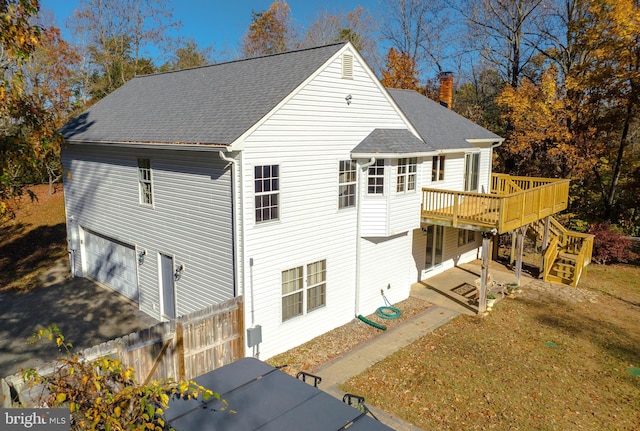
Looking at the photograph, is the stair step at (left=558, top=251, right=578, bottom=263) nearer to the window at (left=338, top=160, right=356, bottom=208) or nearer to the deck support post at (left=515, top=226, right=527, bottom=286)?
the deck support post at (left=515, top=226, right=527, bottom=286)

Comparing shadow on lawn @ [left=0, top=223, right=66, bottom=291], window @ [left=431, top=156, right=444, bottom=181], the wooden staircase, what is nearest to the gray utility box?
window @ [left=431, top=156, right=444, bottom=181]

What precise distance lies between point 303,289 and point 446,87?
55.9ft

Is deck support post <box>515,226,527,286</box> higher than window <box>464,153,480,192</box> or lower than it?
lower

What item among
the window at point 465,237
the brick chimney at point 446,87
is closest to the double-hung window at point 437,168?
the window at point 465,237

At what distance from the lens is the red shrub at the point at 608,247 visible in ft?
73.2

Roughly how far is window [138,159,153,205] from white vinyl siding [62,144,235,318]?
205 mm

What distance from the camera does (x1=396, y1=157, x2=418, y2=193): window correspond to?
1473 centimetres

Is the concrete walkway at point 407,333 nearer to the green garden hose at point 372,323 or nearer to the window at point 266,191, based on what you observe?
the green garden hose at point 372,323

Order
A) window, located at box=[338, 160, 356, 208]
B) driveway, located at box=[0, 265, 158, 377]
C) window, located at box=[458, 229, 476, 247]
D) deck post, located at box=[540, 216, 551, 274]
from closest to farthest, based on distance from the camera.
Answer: driveway, located at box=[0, 265, 158, 377] → window, located at box=[338, 160, 356, 208] → deck post, located at box=[540, 216, 551, 274] → window, located at box=[458, 229, 476, 247]

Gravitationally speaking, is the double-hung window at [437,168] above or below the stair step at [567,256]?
above

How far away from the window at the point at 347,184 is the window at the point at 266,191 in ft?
8.15

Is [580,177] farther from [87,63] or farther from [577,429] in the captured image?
[87,63]

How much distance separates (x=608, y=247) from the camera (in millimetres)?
22391

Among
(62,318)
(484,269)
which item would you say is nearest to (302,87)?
(484,269)
